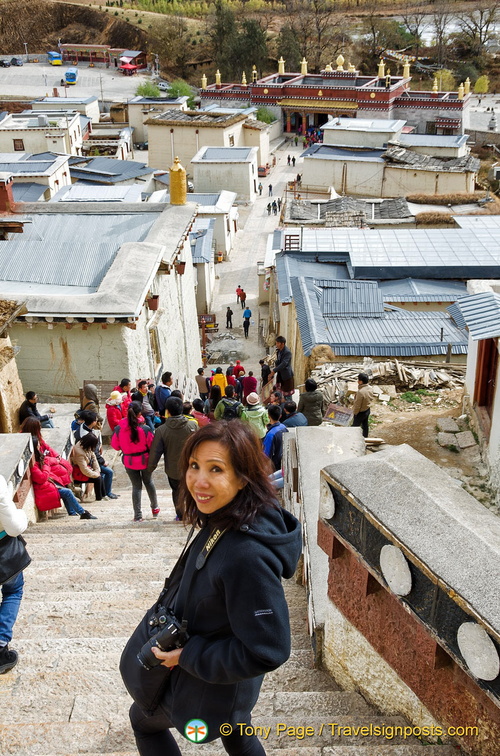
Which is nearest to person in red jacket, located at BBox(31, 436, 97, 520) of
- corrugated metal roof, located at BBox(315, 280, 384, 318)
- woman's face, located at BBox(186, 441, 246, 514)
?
woman's face, located at BBox(186, 441, 246, 514)

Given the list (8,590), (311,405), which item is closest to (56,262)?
(311,405)

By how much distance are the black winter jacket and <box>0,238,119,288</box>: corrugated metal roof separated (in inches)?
458

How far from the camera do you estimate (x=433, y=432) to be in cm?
1020

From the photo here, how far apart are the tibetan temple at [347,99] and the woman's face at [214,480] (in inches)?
2015

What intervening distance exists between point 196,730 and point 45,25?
3934 inches

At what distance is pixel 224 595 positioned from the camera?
9.87 feet

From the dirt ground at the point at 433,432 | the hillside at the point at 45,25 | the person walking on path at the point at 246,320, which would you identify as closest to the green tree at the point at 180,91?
the hillside at the point at 45,25

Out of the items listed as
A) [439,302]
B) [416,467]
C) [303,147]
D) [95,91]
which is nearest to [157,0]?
[95,91]

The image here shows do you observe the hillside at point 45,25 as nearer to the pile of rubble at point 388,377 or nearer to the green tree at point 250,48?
the green tree at point 250,48

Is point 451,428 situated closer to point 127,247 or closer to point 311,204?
point 127,247

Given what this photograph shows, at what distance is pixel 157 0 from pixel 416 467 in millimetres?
101067

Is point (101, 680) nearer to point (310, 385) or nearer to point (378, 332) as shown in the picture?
point (310, 385)

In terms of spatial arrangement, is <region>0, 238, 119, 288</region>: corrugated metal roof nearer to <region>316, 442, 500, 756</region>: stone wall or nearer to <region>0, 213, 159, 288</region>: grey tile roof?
<region>0, 213, 159, 288</region>: grey tile roof

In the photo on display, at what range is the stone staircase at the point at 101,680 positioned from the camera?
150 inches
